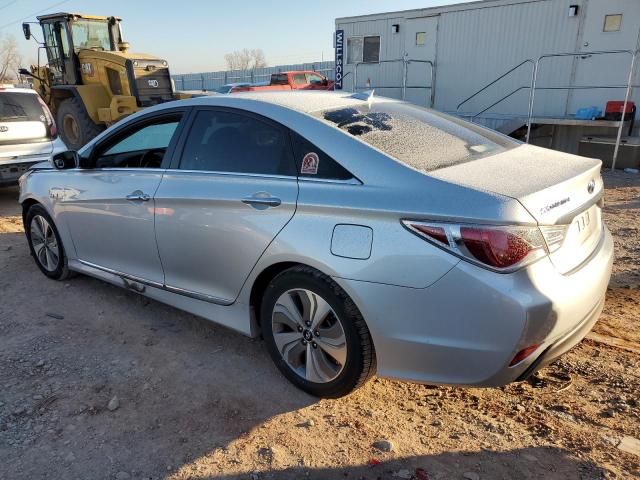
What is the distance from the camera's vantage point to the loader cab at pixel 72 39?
1109cm

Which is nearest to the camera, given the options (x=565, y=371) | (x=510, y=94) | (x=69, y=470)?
(x=69, y=470)

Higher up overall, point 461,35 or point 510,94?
point 461,35

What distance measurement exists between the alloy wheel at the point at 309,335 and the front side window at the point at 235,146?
0.73 meters

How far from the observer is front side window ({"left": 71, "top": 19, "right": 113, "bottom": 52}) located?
11266 millimetres

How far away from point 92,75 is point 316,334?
10926 millimetres

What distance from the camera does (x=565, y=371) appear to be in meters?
2.98

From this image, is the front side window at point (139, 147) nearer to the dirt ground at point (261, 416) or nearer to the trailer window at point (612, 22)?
the dirt ground at point (261, 416)

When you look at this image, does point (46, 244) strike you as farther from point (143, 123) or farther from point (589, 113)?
point (589, 113)

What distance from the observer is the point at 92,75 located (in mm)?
11336

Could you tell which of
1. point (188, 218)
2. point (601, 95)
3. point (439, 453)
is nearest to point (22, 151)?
point (188, 218)

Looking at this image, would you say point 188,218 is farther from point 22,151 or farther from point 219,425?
point 22,151

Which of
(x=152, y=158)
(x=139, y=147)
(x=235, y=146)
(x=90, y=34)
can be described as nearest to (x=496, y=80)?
(x=90, y=34)

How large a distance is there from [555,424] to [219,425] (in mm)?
1746

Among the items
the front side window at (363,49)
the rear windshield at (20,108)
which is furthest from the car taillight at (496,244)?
the front side window at (363,49)
